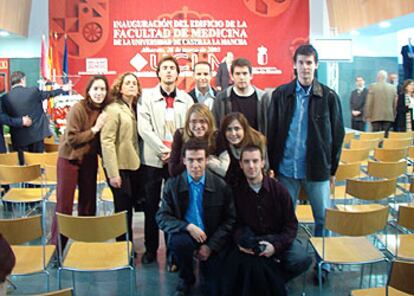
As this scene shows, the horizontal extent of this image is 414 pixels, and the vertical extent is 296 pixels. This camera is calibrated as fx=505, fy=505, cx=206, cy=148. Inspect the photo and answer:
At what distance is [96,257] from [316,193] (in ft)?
5.36

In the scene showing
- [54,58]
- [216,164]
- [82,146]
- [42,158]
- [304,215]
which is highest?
[54,58]

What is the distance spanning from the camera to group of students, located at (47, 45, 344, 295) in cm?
327

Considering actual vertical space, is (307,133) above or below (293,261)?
above

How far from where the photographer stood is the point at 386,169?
4.77 meters

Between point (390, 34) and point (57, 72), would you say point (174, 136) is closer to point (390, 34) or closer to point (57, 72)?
point (57, 72)

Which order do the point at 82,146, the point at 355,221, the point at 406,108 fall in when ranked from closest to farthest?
the point at 355,221, the point at 82,146, the point at 406,108

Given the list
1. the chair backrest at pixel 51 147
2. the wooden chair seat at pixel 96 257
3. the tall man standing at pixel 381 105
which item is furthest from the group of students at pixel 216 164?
the tall man standing at pixel 381 105

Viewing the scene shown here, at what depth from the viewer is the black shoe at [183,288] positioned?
11.6 ft

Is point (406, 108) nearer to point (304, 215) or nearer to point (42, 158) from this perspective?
point (304, 215)

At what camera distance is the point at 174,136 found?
12.2ft

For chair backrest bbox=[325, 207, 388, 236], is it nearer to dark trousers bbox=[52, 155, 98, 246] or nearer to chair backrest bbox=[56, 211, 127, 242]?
chair backrest bbox=[56, 211, 127, 242]

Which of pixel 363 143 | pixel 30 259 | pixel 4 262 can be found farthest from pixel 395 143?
pixel 4 262

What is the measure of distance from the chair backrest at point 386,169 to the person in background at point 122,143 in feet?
7.40

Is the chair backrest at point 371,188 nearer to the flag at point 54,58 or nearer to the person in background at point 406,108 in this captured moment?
the person in background at point 406,108
